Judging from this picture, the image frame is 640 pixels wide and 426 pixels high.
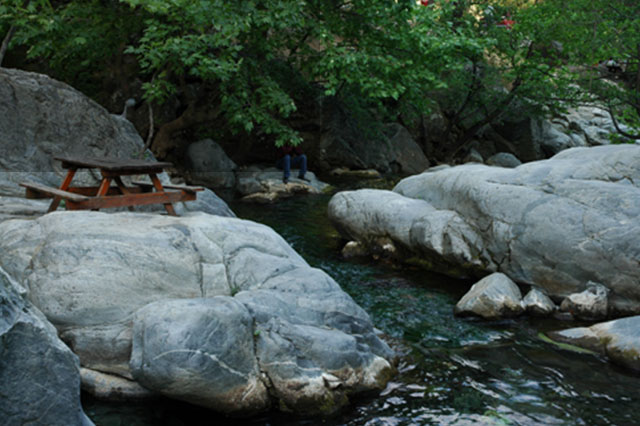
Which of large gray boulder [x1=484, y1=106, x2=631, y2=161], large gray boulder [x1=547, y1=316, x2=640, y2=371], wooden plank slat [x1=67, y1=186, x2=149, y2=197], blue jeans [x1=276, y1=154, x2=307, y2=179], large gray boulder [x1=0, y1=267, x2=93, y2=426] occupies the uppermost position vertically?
large gray boulder [x1=484, y1=106, x2=631, y2=161]

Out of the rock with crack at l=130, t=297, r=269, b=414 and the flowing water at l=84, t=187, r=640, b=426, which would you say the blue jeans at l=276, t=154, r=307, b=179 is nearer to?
the flowing water at l=84, t=187, r=640, b=426

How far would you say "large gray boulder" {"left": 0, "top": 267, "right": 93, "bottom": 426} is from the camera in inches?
110

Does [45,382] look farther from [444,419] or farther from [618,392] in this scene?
[618,392]

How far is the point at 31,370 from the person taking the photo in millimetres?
2887

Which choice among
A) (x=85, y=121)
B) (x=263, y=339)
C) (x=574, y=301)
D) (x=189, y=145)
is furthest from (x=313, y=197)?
(x=263, y=339)

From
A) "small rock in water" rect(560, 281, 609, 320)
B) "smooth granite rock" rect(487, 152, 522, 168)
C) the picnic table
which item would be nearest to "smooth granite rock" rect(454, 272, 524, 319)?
"small rock in water" rect(560, 281, 609, 320)

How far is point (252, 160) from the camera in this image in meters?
24.4

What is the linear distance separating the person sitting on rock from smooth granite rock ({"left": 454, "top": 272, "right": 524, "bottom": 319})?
12.4 m

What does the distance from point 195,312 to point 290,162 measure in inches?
636

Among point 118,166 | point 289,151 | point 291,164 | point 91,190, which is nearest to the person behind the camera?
point 118,166

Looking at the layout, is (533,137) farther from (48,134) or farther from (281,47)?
(48,134)

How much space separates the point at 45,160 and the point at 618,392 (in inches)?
405

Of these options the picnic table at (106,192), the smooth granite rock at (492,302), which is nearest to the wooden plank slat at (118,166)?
the picnic table at (106,192)

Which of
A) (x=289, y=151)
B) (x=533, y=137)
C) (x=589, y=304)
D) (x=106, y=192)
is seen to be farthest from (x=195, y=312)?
(x=533, y=137)
